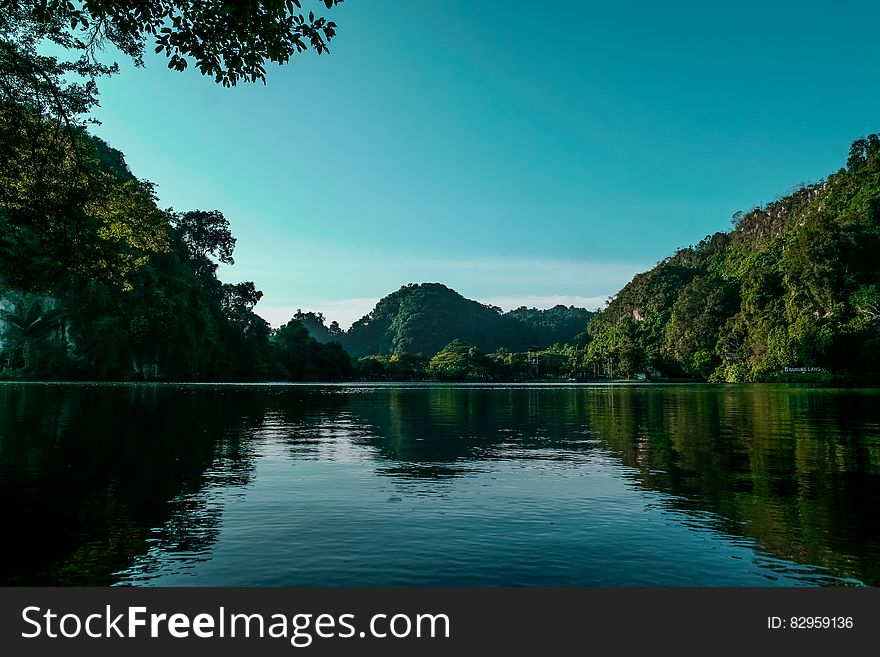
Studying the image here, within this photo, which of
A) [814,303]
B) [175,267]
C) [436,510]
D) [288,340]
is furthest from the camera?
[288,340]

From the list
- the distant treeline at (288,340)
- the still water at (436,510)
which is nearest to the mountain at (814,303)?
the distant treeline at (288,340)

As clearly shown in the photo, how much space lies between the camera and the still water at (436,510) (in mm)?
9227

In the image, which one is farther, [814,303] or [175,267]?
[175,267]

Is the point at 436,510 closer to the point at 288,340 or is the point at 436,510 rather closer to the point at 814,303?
the point at 814,303

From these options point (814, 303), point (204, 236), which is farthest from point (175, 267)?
point (814, 303)

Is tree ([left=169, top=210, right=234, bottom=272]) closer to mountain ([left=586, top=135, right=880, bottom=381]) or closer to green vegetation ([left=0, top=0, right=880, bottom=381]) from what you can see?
green vegetation ([left=0, top=0, right=880, bottom=381])

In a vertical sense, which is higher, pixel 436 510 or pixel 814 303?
pixel 814 303

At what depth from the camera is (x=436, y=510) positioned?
43.5 ft

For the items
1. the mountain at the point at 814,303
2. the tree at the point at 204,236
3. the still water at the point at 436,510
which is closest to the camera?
the still water at the point at 436,510

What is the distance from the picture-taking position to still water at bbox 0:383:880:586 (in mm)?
9227

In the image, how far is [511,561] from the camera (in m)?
9.66

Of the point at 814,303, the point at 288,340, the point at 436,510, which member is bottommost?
the point at 436,510

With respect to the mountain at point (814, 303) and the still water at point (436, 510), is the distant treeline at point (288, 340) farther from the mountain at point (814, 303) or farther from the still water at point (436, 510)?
the still water at point (436, 510)

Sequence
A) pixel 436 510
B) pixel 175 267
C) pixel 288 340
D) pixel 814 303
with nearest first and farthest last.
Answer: pixel 436 510 → pixel 814 303 → pixel 175 267 → pixel 288 340
